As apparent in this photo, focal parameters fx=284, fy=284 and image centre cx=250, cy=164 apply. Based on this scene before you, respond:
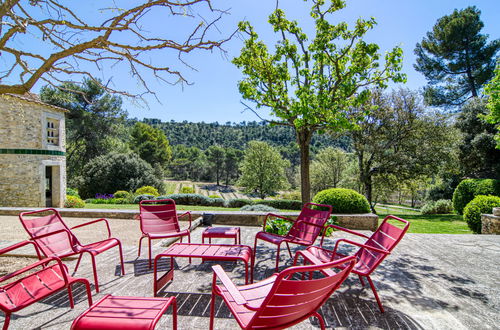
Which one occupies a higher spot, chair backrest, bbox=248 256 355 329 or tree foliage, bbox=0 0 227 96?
tree foliage, bbox=0 0 227 96

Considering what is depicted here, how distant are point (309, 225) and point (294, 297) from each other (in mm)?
2710

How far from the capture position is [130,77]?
15.4ft

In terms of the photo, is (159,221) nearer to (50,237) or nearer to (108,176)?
(50,237)

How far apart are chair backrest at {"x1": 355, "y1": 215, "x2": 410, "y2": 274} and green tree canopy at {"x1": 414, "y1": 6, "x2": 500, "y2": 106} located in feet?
74.9

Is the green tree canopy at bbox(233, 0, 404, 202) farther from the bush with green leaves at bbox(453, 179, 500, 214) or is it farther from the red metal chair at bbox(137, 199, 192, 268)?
the bush with green leaves at bbox(453, 179, 500, 214)

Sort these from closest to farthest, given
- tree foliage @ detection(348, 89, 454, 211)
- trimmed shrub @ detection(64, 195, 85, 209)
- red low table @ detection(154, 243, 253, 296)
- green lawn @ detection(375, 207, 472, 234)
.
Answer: red low table @ detection(154, 243, 253, 296), green lawn @ detection(375, 207, 472, 234), trimmed shrub @ detection(64, 195, 85, 209), tree foliage @ detection(348, 89, 454, 211)

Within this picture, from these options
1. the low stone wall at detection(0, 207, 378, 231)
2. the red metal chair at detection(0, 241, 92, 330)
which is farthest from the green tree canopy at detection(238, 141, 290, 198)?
the red metal chair at detection(0, 241, 92, 330)

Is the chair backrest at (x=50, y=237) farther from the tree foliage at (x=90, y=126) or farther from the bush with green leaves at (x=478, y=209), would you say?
the tree foliage at (x=90, y=126)

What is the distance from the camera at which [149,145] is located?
117 ft

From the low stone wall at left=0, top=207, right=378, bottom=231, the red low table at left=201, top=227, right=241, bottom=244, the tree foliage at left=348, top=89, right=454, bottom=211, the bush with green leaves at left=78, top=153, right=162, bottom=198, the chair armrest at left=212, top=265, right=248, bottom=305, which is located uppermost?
the tree foliage at left=348, top=89, right=454, bottom=211

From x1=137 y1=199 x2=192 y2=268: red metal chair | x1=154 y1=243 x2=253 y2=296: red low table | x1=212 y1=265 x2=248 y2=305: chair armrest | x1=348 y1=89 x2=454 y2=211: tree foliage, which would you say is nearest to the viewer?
x1=212 y1=265 x2=248 y2=305: chair armrest

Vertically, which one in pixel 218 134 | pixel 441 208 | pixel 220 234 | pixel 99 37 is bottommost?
pixel 441 208

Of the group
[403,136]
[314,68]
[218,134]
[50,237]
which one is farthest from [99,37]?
[218,134]

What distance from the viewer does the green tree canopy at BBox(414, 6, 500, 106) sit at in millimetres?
19875
